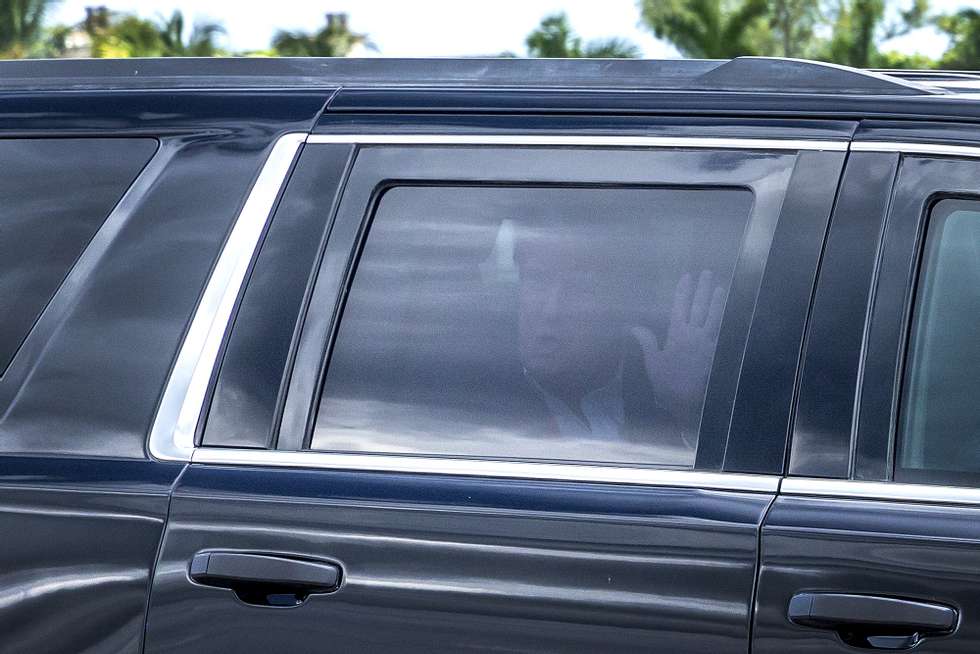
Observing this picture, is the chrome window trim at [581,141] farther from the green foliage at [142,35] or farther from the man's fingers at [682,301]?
the green foliage at [142,35]

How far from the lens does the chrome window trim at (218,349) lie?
1.91 meters

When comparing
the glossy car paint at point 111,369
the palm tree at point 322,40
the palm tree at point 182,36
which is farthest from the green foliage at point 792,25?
the glossy car paint at point 111,369

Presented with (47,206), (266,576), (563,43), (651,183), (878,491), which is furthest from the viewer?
(563,43)

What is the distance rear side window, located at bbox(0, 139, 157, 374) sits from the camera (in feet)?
7.10

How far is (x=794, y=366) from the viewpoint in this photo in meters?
1.84

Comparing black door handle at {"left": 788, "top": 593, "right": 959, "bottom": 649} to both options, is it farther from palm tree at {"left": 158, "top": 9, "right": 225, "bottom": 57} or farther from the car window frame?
palm tree at {"left": 158, "top": 9, "right": 225, "bottom": 57}

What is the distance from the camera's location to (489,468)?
194 centimetres

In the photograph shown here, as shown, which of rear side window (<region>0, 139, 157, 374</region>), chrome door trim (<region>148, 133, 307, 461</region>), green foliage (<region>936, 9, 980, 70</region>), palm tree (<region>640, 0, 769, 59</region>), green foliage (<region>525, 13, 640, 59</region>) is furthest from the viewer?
palm tree (<region>640, 0, 769, 59</region>)

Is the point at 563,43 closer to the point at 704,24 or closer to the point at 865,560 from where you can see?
the point at 704,24

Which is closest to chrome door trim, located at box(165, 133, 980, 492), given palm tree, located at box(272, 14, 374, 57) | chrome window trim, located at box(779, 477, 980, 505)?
chrome window trim, located at box(779, 477, 980, 505)

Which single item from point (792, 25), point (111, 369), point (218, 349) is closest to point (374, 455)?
point (218, 349)

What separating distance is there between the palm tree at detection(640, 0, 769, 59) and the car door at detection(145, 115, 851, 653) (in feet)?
66.5

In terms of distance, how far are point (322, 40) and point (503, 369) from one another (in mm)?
19414

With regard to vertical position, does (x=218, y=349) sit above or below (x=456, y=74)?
below
